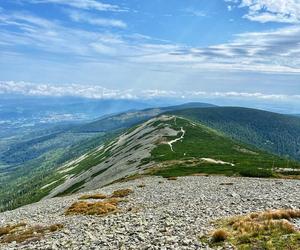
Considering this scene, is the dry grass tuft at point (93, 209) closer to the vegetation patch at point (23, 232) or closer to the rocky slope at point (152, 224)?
the rocky slope at point (152, 224)

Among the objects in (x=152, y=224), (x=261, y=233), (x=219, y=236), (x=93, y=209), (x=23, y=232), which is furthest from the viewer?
(x=93, y=209)

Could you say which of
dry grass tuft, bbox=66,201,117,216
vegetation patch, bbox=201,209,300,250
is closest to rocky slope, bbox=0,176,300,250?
dry grass tuft, bbox=66,201,117,216

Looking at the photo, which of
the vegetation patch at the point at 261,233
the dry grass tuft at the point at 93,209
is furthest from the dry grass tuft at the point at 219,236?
the dry grass tuft at the point at 93,209

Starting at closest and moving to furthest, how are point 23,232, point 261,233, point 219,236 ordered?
point 219,236 → point 261,233 → point 23,232

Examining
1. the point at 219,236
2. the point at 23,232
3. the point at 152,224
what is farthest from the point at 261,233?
the point at 23,232

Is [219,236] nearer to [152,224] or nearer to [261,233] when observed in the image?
[261,233]

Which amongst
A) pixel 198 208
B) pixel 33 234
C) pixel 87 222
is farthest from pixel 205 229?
pixel 33 234

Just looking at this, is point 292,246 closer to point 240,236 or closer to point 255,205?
point 240,236

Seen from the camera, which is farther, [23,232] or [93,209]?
[93,209]

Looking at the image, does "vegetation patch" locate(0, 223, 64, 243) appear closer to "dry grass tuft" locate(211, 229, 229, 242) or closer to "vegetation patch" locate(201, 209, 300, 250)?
"dry grass tuft" locate(211, 229, 229, 242)
